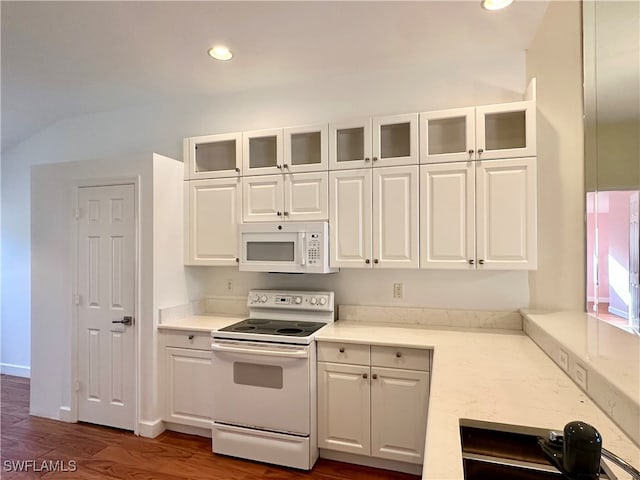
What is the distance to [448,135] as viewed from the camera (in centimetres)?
243

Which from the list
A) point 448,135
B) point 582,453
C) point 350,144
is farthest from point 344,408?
point 448,135

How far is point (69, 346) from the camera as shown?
2938mm

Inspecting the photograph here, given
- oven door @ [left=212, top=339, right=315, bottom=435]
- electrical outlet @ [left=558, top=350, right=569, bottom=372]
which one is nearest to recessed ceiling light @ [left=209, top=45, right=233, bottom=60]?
oven door @ [left=212, top=339, right=315, bottom=435]

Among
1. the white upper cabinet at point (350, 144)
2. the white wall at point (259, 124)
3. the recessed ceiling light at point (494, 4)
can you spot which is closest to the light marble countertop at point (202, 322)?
the white wall at point (259, 124)

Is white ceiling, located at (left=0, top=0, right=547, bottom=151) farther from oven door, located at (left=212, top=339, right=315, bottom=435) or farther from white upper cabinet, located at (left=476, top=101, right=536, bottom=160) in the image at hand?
oven door, located at (left=212, top=339, right=315, bottom=435)

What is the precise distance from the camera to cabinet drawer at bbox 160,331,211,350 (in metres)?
2.61

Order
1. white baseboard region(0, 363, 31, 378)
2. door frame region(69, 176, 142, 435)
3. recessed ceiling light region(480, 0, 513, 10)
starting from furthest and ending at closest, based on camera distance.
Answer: white baseboard region(0, 363, 31, 378) → door frame region(69, 176, 142, 435) → recessed ceiling light region(480, 0, 513, 10)

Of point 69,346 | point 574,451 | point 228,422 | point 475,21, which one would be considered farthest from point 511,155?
point 69,346

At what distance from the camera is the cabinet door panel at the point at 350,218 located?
2.53 metres

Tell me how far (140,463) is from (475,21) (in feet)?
11.7

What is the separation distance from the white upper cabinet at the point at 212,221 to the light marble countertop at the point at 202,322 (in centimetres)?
46

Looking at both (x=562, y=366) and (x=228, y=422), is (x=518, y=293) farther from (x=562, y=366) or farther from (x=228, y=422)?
(x=228, y=422)

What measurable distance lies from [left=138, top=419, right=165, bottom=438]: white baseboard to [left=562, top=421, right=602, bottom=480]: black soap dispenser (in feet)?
9.12

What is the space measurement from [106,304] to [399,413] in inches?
93.6
